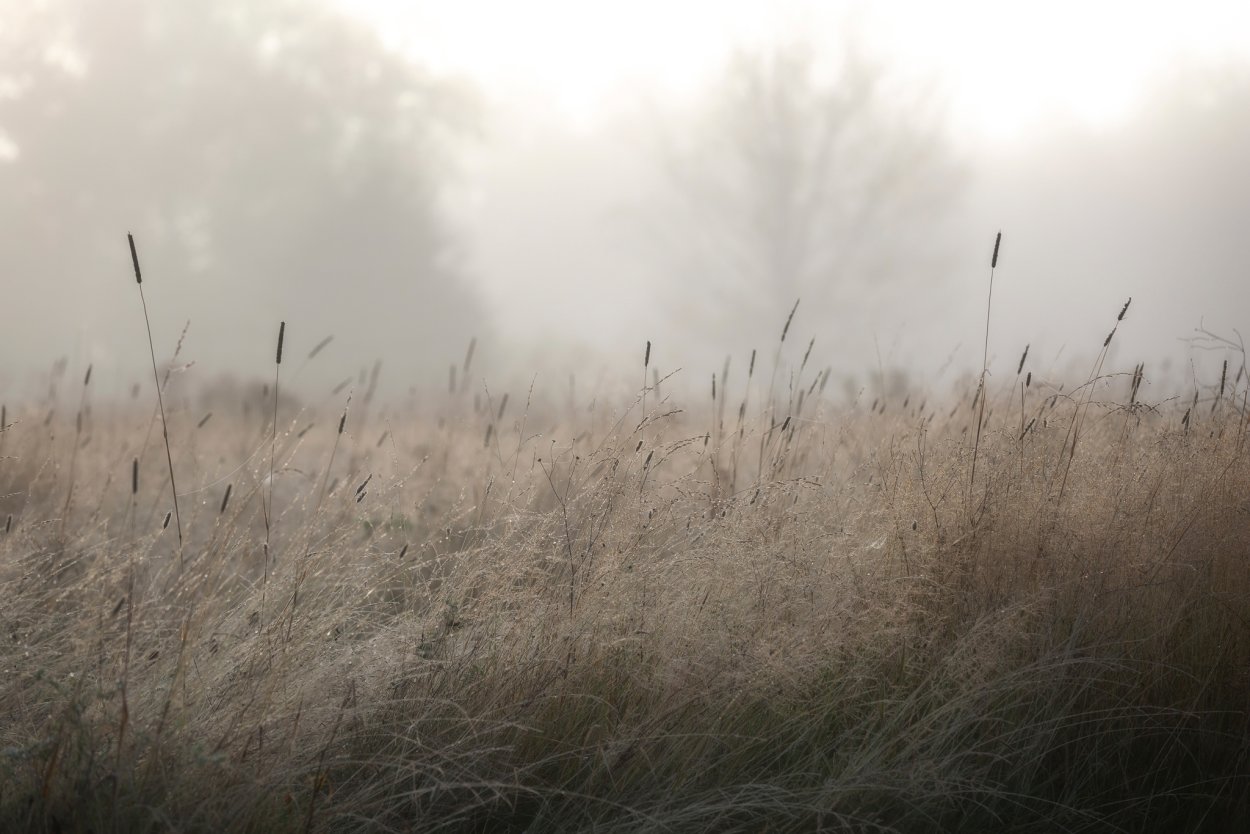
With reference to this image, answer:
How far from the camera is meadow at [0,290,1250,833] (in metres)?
1.86

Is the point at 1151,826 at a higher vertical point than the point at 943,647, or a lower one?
lower

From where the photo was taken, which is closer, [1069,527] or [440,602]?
[440,602]

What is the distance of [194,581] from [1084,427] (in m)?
2.94

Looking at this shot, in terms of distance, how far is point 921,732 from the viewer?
2086mm

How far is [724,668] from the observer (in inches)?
88.6

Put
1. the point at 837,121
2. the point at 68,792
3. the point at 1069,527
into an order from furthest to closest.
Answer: the point at 837,121
the point at 1069,527
the point at 68,792

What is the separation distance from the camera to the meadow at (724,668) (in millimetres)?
A: 1863

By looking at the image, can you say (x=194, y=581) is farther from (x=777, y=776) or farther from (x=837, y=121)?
(x=837, y=121)

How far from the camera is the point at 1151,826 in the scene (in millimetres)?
2090

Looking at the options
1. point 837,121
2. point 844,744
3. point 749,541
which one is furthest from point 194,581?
point 837,121

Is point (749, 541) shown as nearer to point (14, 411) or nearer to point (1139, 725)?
point (1139, 725)

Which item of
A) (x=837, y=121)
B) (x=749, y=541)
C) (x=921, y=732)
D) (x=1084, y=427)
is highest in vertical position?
(x=837, y=121)

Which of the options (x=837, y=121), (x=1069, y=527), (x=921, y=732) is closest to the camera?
(x=921, y=732)

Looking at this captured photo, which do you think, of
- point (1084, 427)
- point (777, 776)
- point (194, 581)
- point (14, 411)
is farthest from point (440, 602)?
point (14, 411)
